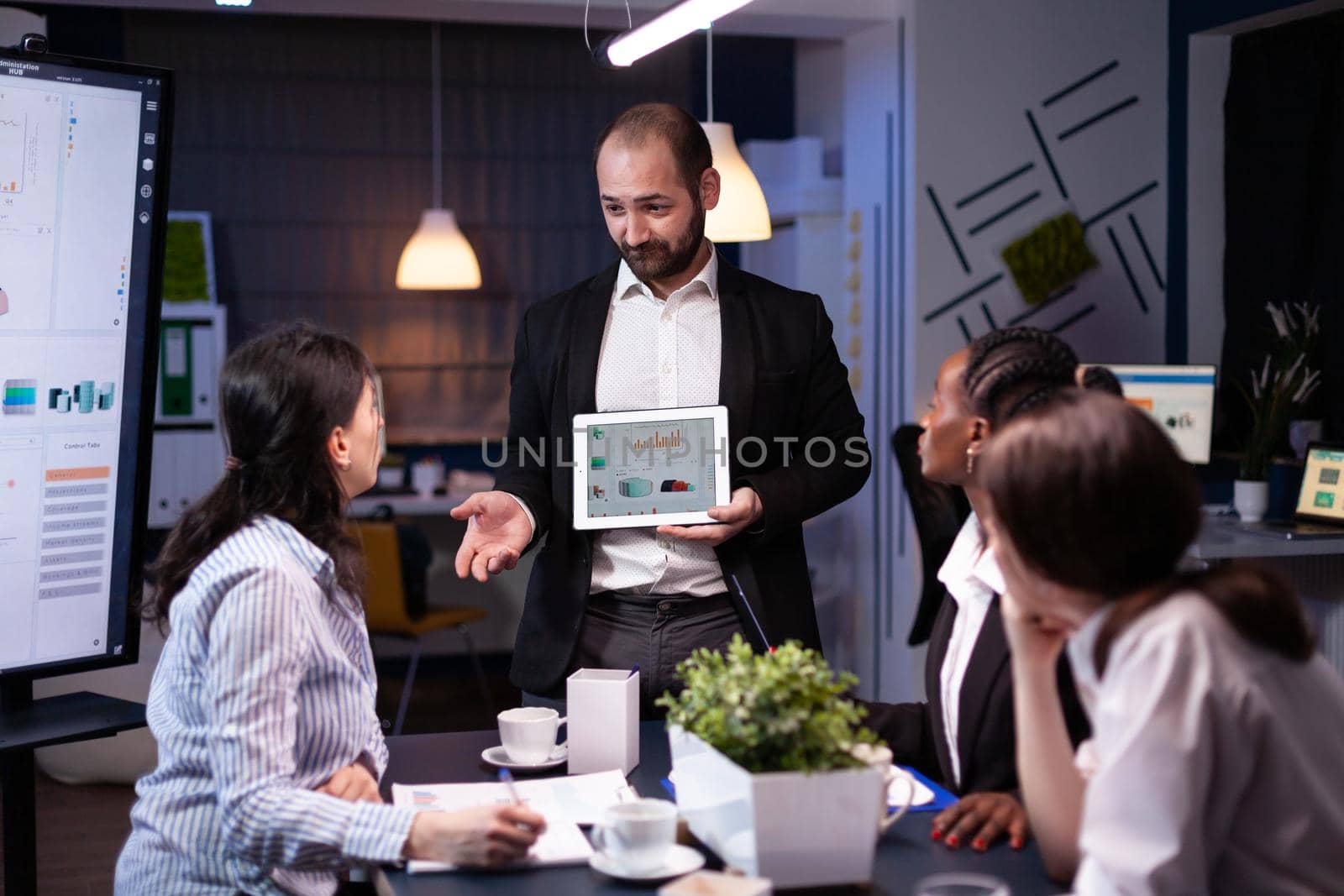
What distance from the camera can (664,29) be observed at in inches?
101

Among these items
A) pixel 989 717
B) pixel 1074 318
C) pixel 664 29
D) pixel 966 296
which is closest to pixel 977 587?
pixel 989 717

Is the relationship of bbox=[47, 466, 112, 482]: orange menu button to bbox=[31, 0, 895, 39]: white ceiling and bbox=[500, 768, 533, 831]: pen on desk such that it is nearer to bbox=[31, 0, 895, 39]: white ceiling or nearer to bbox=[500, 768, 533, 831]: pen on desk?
bbox=[500, 768, 533, 831]: pen on desk

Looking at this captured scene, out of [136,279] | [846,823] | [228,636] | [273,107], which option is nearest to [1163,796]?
[846,823]

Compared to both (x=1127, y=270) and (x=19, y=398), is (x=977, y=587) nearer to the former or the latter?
(x=19, y=398)

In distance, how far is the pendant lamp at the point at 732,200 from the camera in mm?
3877

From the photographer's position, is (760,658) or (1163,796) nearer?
(1163,796)

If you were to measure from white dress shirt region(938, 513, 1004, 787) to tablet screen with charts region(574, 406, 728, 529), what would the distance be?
0.58 meters

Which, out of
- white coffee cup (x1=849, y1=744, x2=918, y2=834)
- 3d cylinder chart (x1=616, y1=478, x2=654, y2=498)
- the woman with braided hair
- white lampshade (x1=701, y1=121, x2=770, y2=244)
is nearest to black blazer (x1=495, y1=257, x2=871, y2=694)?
3d cylinder chart (x1=616, y1=478, x2=654, y2=498)

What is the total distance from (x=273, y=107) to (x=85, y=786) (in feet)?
10.8

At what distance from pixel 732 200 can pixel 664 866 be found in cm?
273

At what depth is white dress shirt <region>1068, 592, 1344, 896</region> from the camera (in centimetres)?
110

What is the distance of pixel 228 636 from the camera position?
1.48 meters

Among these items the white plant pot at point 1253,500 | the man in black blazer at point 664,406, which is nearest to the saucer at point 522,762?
the man in black blazer at point 664,406

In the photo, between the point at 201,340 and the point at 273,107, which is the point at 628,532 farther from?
the point at 273,107
